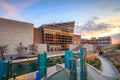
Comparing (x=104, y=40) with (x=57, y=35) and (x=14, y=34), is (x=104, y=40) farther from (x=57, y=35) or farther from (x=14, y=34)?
(x=14, y=34)

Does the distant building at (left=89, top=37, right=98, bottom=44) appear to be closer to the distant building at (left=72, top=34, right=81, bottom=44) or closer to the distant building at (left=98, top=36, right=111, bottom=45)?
the distant building at (left=98, top=36, right=111, bottom=45)

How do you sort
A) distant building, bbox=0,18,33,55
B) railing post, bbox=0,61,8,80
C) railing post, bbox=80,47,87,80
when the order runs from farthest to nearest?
distant building, bbox=0,18,33,55
railing post, bbox=80,47,87,80
railing post, bbox=0,61,8,80

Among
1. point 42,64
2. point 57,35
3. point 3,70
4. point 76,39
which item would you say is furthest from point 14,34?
point 76,39

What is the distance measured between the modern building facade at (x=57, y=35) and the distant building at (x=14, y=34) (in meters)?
9.24

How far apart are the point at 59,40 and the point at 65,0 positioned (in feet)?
108

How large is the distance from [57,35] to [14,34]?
18.0 meters

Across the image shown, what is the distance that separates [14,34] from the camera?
26156 millimetres

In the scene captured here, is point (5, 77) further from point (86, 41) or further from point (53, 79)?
point (86, 41)

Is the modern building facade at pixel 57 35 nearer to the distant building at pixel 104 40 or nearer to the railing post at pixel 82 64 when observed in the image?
the distant building at pixel 104 40

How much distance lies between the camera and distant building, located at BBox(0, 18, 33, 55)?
24.5 metres

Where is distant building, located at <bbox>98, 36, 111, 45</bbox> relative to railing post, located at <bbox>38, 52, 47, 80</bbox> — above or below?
above

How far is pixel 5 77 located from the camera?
465 cm

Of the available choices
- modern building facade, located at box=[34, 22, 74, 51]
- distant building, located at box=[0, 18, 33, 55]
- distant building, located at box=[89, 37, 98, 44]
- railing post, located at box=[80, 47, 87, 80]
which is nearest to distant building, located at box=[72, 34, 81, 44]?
modern building facade, located at box=[34, 22, 74, 51]

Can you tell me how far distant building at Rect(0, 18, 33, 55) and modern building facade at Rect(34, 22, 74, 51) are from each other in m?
9.24
